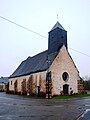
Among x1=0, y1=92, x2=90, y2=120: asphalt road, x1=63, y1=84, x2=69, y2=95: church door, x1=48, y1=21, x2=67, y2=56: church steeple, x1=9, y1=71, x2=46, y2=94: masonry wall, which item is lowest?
x1=0, y1=92, x2=90, y2=120: asphalt road

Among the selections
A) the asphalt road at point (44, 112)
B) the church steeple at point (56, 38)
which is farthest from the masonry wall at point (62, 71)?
the asphalt road at point (44, 112)

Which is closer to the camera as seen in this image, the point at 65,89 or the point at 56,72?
the point at 56,72

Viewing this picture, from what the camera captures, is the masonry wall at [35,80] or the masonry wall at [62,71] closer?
the masonry wall at [62,71]

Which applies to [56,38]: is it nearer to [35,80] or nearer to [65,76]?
[65,76]

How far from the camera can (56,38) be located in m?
44.8

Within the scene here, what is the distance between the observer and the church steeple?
44.6 meters

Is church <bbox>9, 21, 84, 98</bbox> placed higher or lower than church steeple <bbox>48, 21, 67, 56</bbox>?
lower

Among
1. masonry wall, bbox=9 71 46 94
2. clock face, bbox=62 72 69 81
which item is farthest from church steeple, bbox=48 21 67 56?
masonry wall, bbox=9 71 46 94

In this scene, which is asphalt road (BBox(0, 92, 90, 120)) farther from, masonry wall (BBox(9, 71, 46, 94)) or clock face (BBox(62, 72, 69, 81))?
clock face (BBox(62, 72, 69, 81))

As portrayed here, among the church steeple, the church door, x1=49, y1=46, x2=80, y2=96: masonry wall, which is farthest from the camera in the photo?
the church steeple

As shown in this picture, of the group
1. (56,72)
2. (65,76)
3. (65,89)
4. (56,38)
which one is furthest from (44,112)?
(56,38)

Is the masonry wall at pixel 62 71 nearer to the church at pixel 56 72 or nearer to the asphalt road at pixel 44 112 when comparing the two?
the church at pixel 56 72

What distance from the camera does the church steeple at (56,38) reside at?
4462 centimetres

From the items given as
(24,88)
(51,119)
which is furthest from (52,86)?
(51,119)
